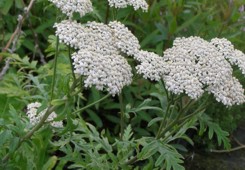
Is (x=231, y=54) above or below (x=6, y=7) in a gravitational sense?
below

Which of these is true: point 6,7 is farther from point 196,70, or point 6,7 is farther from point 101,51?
point 196,70

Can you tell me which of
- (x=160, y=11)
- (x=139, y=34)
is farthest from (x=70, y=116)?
(x=160, y=11)

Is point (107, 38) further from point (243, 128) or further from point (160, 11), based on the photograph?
point (243, 128)

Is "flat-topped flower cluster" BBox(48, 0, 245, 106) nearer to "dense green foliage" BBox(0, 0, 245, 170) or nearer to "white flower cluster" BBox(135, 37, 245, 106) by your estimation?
"white flower cluster" BBox(135, 37, 245, 106)

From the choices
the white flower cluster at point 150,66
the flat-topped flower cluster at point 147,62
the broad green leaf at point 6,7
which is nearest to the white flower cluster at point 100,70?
the flat-topped flower cluster at point 147,62

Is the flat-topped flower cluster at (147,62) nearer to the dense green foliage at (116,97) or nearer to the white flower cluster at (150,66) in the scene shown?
the white flower cluster at (150,66)

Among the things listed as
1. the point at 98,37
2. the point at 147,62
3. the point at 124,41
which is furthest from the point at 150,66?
the point at 98,37
